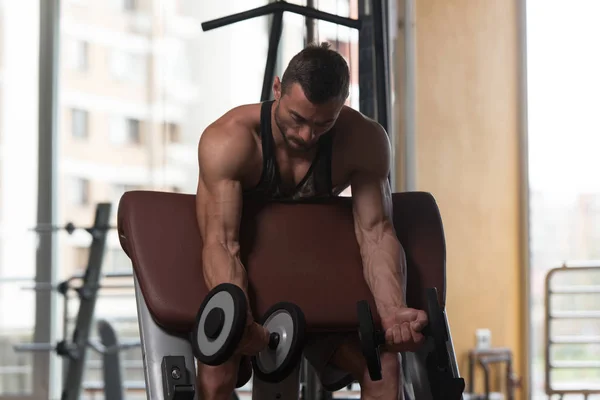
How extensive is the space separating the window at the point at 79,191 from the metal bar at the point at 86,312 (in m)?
0.87

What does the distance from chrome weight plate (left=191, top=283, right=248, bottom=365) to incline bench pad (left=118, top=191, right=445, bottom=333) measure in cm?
16

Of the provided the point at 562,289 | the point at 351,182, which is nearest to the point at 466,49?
the point at 562,289

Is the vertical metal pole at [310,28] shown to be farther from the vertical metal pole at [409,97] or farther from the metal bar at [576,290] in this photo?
the metal bar at [576,290]

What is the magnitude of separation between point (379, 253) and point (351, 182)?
0.18m

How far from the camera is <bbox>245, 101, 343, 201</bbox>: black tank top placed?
175 cm

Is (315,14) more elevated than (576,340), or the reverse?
(315,14)

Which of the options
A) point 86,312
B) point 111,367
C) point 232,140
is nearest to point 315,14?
point 232,140

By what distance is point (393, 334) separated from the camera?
1.58 meters

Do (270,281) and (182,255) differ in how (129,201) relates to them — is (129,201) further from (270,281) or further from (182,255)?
(270,281)

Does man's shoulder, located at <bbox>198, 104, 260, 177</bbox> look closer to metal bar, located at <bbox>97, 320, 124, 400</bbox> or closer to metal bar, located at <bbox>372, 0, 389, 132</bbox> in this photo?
metal bar, located at <bbox>372, 0, 389, 132</bbox>

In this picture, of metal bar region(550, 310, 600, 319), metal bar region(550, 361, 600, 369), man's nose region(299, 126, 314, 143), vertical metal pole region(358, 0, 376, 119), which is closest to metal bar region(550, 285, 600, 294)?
metal bar region(550, 310, 600, 319)

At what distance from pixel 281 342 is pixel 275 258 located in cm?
27

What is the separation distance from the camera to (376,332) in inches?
Answer: 60.2

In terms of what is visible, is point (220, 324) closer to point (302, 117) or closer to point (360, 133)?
point (302, 117)
